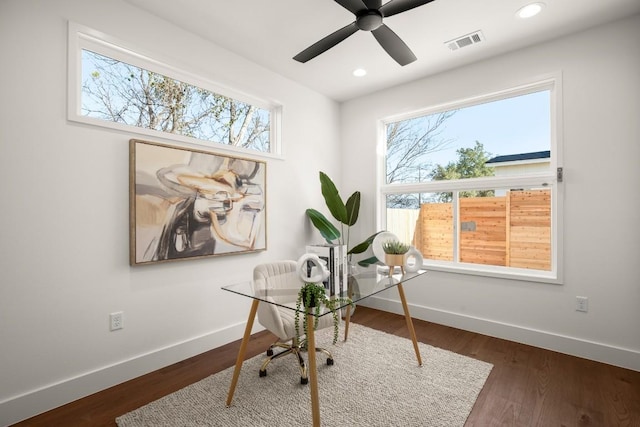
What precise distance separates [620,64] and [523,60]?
0.69 m

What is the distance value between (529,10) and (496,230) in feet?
6.27

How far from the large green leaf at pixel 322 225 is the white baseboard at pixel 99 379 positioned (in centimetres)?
145

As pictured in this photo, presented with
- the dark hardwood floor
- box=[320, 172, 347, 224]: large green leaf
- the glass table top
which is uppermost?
box=[320, 172, 347, 224]: large green leaf

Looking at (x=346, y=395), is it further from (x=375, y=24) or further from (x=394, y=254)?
(x=375, y=24)

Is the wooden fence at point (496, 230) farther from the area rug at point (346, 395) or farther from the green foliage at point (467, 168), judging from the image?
the area rug at point (346, 395)

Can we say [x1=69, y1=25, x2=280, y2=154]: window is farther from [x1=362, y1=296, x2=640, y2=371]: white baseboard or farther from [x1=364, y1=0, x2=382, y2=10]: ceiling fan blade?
[x1=362, y1=296, x2=640, y2=371]: white baseboard

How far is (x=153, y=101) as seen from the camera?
2.50 m

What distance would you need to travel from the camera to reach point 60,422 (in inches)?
70.3

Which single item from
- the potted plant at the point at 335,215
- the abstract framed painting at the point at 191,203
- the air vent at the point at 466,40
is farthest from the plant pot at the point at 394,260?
the air vent at the point at 466,40

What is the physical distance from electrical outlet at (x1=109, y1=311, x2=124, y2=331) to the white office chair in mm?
983

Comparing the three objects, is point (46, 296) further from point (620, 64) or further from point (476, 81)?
point (620, 64)

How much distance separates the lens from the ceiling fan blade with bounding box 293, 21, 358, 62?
2.00m

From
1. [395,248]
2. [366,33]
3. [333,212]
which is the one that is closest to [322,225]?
[333,212]

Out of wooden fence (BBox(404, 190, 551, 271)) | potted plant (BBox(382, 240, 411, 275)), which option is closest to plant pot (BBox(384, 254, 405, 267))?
potted plant (BBox(382, 240, 411, 275))
